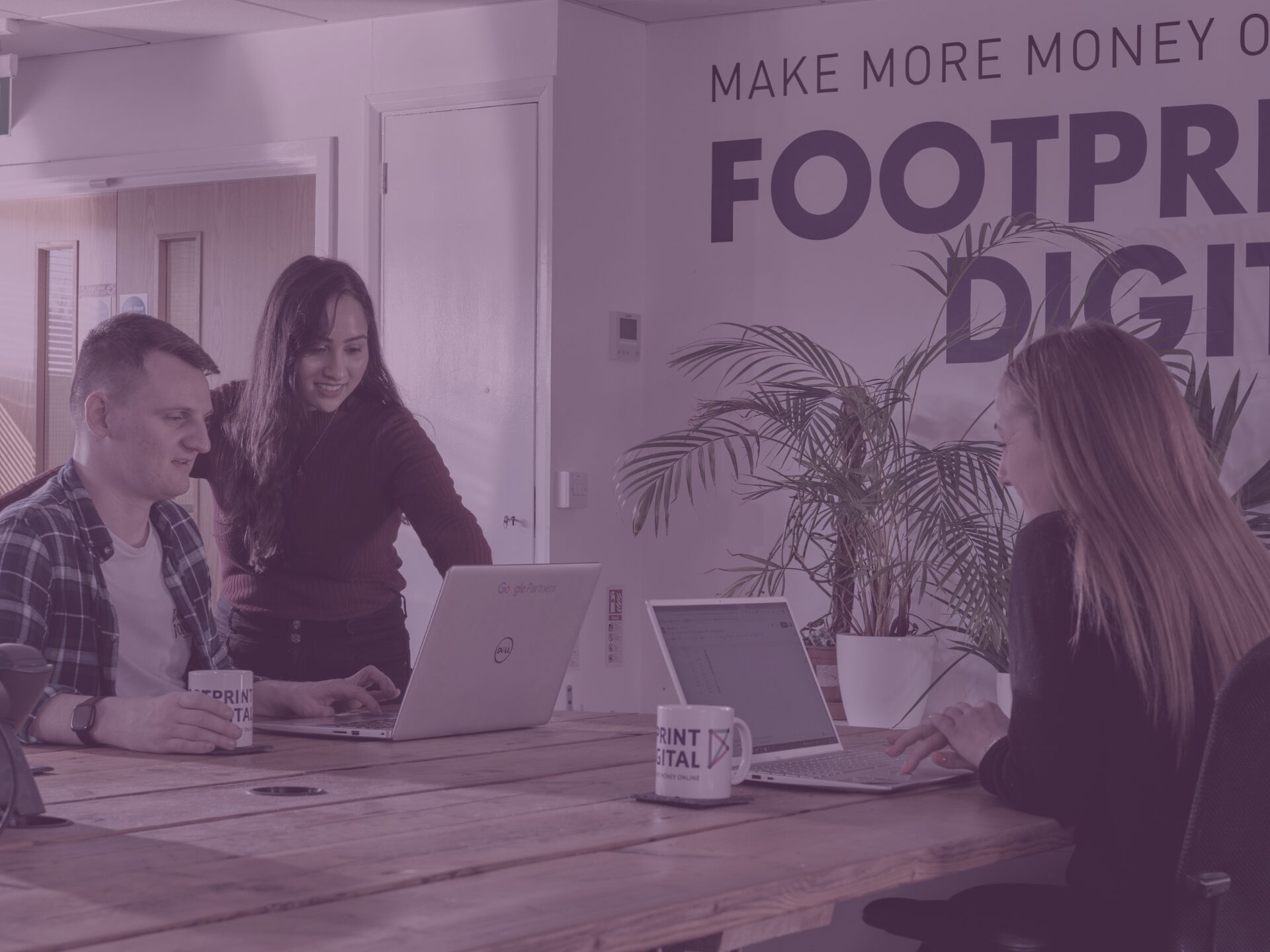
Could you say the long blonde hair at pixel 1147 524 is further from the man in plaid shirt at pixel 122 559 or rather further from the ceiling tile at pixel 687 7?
the ceiling tile at pixel 687 7

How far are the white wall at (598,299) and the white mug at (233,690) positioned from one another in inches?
114

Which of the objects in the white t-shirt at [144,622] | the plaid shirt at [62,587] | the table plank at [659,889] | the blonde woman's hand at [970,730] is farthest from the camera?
the white t-shirt at [144,622]

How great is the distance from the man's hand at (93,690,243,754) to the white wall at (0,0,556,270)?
130 inches

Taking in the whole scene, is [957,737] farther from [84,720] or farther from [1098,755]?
[84,720]

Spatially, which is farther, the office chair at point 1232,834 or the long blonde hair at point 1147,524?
the long blonde hair at point 1147,524

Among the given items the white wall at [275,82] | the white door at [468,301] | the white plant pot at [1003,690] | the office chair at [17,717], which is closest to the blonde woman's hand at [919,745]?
the office chair at [17,717]

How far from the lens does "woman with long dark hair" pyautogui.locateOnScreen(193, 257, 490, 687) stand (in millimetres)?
2854

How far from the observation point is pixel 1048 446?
1789 mm

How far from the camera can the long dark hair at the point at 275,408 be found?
2818 millimetres

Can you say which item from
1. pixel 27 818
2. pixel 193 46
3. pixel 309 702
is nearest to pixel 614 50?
pixel 193 46

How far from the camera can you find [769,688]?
212 cm

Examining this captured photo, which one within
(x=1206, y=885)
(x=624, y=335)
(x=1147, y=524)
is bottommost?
(x=1206, y=885)

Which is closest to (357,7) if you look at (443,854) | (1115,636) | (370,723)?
(370,723)

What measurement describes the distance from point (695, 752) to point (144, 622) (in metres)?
1.04
